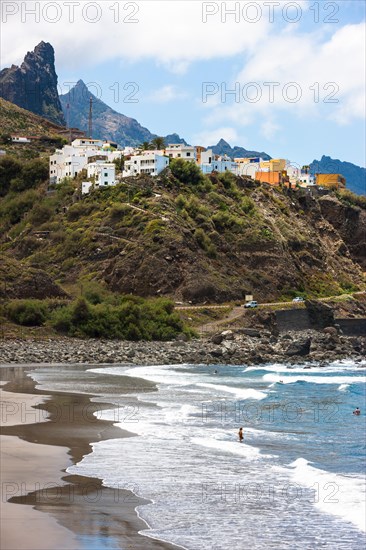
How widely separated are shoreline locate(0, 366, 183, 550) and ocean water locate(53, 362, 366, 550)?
56cm

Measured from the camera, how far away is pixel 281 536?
18.5m

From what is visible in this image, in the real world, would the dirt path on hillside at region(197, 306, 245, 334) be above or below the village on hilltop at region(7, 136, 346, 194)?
below

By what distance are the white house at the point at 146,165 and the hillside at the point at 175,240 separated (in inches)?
60.7

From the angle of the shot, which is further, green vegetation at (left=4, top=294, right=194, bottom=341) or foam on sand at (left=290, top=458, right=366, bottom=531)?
green vegetation at (left=4, top=294, right=194, bottom=341)

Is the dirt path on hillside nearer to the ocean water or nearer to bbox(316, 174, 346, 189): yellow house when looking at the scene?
the ocean water

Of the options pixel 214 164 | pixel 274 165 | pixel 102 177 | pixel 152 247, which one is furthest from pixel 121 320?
pixel 274 165

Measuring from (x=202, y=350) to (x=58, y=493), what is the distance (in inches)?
2037

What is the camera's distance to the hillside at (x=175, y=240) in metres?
94.0

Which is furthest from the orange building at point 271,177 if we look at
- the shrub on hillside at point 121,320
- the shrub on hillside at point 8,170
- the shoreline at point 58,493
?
the shoreline at point 58,493

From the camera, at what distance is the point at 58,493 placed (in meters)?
20.3

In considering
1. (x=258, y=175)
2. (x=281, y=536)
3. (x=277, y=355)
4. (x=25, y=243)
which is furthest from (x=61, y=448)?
(x=258, y=175)

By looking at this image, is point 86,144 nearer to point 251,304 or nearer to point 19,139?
point 19,139

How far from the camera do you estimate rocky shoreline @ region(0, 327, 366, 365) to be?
6231 cm

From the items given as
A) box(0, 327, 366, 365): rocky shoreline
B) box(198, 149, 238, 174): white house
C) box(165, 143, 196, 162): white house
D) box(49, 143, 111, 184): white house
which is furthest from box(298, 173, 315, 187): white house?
box(0, 327, 366, 365): rocky shoreline
